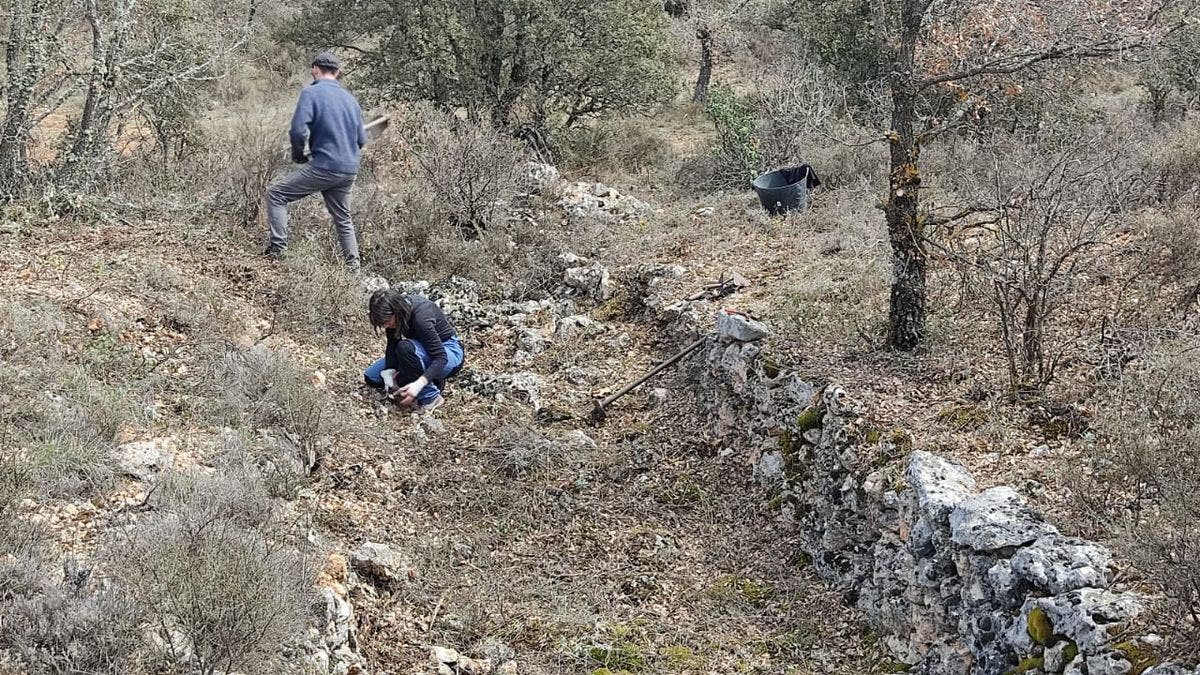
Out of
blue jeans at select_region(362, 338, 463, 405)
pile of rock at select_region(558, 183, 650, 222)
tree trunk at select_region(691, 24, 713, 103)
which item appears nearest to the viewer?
blue jeans at select_region(362, 338, 463, 405)

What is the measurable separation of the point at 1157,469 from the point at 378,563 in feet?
10.6

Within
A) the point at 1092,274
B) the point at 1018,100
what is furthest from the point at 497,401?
the point at 1018,100

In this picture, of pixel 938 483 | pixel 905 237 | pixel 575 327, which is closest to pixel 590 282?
pixel 575 327

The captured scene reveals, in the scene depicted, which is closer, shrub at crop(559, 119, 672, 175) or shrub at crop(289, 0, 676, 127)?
shrub at crop(289, 0, 676, 127)

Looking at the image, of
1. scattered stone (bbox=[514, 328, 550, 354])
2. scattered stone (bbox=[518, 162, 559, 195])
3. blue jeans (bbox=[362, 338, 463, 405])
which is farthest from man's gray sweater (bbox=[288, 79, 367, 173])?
scattered stone (bbox=[518, 162, 559, 195])

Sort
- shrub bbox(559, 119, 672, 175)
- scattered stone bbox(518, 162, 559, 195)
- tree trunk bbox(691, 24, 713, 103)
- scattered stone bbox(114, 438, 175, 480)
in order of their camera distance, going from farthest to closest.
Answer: tree trunk bbox(691, 24, 713, 103) < shrub bbox(559, 119, 672, 175) < scattered stone bbox(518, 162, 559, 195) < scattered stone bbox(114, 438, 175, 480)

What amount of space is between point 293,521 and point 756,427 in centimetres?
260

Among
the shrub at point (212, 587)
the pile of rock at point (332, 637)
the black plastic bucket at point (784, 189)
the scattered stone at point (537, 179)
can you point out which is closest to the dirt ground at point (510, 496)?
the pile of rock at point (332, 637)

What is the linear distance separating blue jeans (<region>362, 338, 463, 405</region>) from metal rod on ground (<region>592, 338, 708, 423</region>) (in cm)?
93

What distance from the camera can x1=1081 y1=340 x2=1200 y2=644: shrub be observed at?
2.83m

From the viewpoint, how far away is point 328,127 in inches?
249

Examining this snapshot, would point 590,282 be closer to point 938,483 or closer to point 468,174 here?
point 468,174

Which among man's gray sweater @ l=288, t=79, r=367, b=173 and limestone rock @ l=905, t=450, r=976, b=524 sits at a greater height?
man's gray sweater @ l=288, t=79, r=367, b=173

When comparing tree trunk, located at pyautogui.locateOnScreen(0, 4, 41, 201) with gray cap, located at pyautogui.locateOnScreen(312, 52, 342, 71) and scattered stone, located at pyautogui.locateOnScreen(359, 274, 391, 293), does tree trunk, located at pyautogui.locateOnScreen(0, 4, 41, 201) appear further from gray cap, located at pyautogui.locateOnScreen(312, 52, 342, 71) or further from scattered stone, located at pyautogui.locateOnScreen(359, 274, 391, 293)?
scattered stone, located at pyautogui.locateOnScreen(359, 274, 391, 293)
